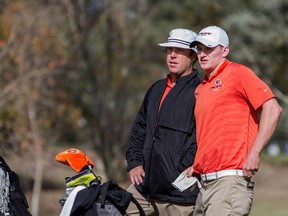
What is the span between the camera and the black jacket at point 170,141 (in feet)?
19.7

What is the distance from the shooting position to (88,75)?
78.0 ft

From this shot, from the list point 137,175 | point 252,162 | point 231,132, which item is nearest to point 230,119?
point 231,132

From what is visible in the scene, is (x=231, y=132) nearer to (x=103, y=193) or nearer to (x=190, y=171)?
(x=190, y=171)

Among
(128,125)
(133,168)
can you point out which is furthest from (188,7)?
(133,168)

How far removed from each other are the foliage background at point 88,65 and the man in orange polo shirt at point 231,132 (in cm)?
1152

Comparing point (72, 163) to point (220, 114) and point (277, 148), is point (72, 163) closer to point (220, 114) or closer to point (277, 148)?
point (220, 114)

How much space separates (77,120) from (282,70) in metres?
9.91

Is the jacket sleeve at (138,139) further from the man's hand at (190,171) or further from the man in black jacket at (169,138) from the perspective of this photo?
the man's hand at (190,171)

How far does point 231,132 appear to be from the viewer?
5.43 metres

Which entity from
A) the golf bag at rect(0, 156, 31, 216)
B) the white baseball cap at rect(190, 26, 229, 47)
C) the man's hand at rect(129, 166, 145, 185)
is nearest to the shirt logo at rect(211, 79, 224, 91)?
the white baseball cap at rect(190, 26, 229, 47)

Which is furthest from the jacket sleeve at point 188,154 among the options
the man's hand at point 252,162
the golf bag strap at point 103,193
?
the man's hand at point 252,162

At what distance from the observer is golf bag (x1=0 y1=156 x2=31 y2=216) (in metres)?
5.98

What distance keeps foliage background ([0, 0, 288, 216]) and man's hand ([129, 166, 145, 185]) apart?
10662mm

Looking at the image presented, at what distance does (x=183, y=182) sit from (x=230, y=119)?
0.66 metres
